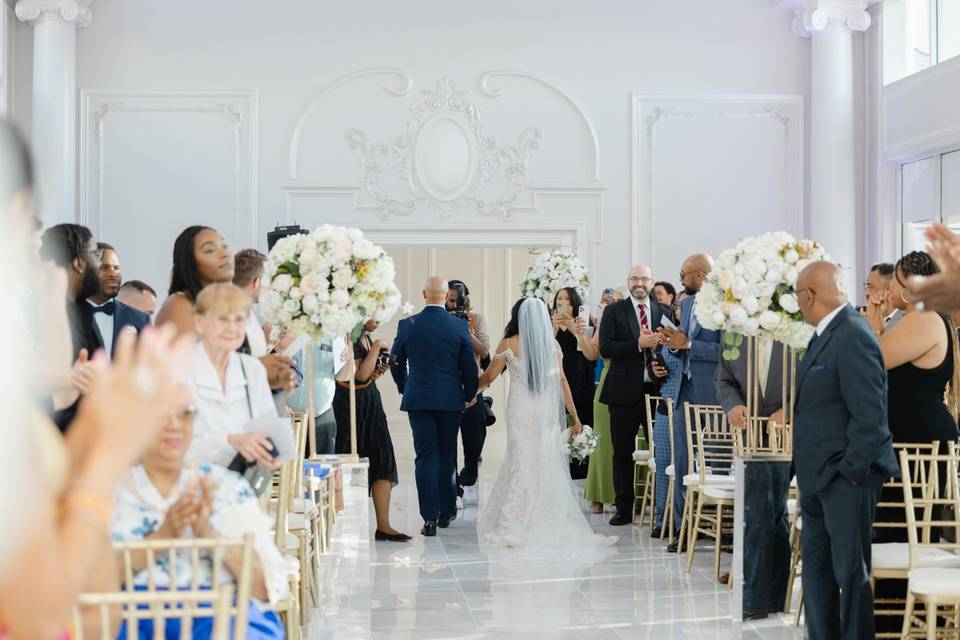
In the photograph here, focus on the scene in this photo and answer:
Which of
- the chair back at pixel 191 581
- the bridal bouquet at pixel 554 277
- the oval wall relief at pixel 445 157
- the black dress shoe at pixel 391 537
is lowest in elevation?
the black dress shoe at pixel 391 537

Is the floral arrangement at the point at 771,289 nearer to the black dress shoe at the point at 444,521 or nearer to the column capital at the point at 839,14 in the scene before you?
the black dress shoe at the point at 444,521

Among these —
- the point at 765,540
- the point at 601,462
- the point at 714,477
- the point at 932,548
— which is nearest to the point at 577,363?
the point at 601,462

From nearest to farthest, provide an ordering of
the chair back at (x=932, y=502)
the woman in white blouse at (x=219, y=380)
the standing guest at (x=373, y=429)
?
the woman in white blouse at (x=219, y=380) → the chair back at (x=932, y=502) → the standing guest at (x=373, y=429)

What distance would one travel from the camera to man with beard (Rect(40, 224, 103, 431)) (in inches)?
177

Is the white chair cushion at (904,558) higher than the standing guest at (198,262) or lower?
lower

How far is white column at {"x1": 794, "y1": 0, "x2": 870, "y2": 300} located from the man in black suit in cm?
395

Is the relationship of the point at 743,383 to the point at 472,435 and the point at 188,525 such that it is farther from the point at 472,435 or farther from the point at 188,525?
the point at 188,525

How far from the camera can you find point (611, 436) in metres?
9.63

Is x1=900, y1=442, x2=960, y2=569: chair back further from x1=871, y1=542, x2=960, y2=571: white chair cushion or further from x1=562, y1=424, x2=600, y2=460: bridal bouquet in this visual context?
x1=562, y1=424, x2=600, y2=460: bridal bouquet

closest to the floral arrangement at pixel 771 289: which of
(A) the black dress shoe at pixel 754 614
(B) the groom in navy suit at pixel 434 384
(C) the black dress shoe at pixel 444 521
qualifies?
(A) the black dress shoe at pixel 754 614

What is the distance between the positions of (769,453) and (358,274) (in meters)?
2.31

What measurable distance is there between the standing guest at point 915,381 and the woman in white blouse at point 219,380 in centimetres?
283

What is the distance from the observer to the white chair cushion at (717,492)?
723 cm

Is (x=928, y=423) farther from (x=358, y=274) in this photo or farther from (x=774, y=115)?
(x=774, y=115)
